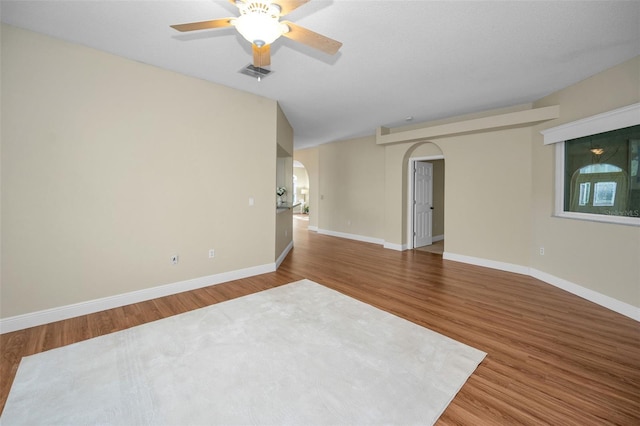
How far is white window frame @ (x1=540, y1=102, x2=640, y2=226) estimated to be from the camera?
2.92 m

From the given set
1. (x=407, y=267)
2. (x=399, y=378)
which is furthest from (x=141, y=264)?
(x=407, y=267)

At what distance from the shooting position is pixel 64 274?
275cm

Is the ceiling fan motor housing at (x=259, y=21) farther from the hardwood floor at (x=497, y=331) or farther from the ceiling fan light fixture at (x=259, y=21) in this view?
the hardwood floor at (x=497, y=331)

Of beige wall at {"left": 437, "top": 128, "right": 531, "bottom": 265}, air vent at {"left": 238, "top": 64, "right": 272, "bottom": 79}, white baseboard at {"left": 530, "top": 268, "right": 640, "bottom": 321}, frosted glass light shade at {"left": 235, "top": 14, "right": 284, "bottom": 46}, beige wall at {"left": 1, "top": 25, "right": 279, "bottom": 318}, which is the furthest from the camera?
beige wall at {"left": 437, "top": 128, "right": 531, "bottom": 265}

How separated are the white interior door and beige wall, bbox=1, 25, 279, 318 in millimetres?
4072

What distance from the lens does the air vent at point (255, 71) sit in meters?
3.19

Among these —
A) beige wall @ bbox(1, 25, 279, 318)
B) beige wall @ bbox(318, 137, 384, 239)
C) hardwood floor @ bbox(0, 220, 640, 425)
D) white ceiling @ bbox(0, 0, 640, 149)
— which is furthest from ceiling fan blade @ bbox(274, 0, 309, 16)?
beige wall @ bbox(318, 137, 384, 239)

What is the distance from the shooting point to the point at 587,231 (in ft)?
11.3

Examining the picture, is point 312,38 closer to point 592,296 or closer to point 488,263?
point 592,296

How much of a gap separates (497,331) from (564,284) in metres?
2.04

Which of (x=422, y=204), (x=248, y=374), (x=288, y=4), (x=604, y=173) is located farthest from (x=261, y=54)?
(x=422, y=204)

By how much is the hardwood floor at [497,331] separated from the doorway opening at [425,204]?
5.51 ft

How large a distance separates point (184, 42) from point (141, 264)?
2.51 m

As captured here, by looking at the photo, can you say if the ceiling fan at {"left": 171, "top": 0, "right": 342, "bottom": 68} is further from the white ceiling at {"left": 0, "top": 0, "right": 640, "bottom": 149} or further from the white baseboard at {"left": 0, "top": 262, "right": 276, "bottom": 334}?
the white baseboard at {"left": 0, "top": 262, "right": 276, "bottom": 334}
